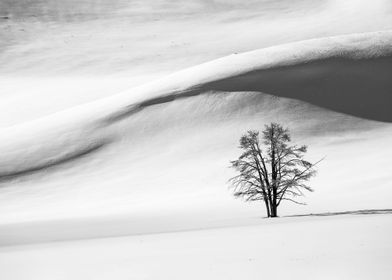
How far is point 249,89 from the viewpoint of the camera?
7038 cm

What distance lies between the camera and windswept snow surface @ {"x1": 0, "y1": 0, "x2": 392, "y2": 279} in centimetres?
2322

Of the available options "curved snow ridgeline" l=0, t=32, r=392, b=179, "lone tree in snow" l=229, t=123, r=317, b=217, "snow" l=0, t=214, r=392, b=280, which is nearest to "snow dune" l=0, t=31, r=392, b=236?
"curved snow ridgeline" l=0, t=32, r=392, b=179

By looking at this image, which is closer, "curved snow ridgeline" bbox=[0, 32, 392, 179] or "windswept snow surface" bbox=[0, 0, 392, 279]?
"windswept snow surface" bbox=[0, 0, 392, 279]

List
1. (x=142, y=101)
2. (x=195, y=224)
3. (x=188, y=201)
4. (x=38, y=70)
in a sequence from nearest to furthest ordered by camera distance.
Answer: (x=195, y=224), (x=188, y=201), (x=142, y=101), (x=38, y=70)

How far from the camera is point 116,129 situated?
65875 millimetres

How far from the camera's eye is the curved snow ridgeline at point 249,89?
6397cm

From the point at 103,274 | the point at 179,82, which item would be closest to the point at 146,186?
the point at 179,82

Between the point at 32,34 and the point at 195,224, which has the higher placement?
the point at 32,34

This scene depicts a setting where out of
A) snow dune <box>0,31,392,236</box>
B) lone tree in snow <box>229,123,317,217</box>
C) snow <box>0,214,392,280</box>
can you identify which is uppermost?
snow dune <box>0,31,392,236</box>

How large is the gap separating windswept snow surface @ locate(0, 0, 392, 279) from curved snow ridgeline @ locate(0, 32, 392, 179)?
8.1 inches

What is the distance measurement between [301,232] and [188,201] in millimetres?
20913

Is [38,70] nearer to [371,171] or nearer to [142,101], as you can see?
[142,101]

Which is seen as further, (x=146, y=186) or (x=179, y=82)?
(x=179, y=82)

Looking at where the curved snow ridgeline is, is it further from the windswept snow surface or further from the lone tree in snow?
the lone tree in snow
